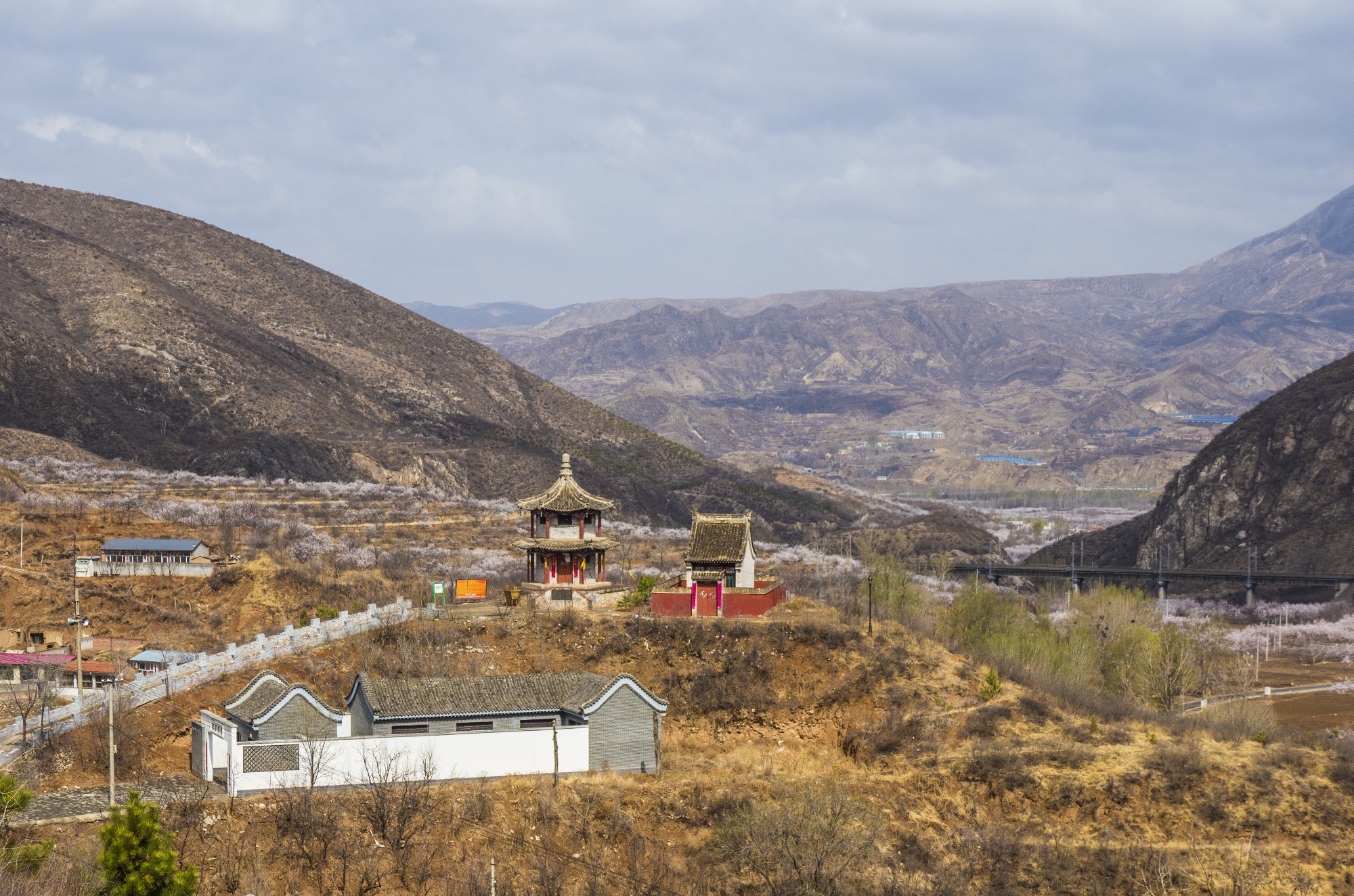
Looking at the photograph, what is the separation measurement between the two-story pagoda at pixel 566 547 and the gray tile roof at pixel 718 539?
225 inches

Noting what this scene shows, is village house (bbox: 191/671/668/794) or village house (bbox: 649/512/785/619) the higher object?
village house (bbox: 649/512/785/619)

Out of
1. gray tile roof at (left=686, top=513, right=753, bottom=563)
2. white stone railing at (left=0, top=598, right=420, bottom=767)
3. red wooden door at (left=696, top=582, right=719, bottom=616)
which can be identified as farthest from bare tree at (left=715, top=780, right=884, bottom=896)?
white stone railing at (left=0, top=598, right=420, bottom=767)

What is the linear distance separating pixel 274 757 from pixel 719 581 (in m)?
27.8

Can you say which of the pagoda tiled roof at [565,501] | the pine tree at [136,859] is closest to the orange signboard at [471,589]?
the pagoda tiled roof at [565,501]

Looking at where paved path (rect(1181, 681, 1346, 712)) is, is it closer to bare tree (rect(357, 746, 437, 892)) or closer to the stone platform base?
the stone platform base

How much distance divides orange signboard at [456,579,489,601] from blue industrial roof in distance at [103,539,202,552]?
2056cm

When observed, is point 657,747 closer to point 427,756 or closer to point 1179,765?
point 427,756

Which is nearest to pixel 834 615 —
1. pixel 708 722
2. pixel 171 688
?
pixel 708 722

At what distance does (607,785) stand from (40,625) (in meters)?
42.0

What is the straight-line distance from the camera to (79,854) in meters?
45.8

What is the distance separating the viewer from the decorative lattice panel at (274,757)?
52.1 metres

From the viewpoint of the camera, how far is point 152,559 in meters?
90.2

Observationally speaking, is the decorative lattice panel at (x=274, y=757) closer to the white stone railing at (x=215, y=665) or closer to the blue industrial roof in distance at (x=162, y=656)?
the white stone railing at (x=215, y=665)

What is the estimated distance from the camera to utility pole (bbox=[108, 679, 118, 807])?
43.8 m
